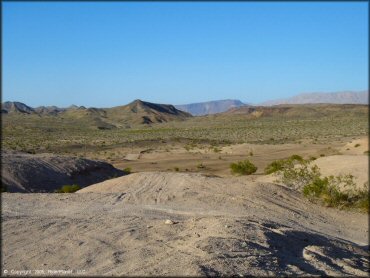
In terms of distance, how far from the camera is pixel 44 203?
18.7 meters

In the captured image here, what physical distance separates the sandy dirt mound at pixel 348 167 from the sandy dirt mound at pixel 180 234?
3780 millimetres

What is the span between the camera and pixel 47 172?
31.7 m

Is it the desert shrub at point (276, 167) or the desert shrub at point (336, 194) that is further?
the desert shrub at point (276, 167)

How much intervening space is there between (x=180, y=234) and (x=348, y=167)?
1644 cm

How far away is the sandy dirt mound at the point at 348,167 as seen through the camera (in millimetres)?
24453

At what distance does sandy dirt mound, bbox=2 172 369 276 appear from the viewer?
34.5 ft

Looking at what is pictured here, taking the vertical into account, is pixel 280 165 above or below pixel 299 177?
below

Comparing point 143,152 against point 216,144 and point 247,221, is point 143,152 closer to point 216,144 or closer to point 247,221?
point 216,144

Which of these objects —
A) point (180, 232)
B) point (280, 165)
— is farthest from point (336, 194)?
point (180, 232)

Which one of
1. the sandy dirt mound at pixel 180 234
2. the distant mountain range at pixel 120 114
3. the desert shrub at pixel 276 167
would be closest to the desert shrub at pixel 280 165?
the desert shrub at pixel 276 167

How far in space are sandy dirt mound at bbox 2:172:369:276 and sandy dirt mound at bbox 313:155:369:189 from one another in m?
3.78

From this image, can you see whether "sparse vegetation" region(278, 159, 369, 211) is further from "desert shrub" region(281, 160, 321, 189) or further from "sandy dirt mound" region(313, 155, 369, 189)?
"sandy dirt mound" region(313, 155, 369, 189)

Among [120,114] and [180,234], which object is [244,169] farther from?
[120,114]

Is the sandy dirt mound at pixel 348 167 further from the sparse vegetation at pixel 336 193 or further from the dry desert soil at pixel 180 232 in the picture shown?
the sparse vegetation at pixel 336 193
